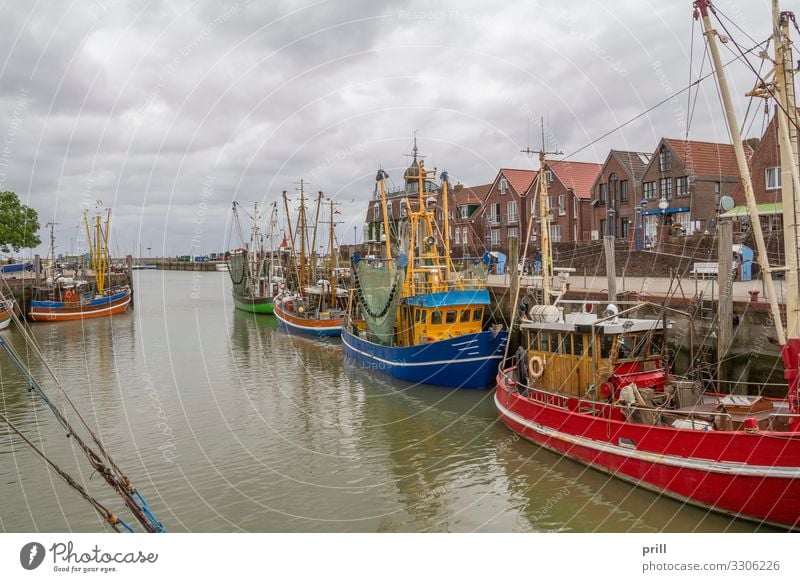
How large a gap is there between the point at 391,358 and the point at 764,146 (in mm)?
25248

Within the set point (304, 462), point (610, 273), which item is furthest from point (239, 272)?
point (304, 462)

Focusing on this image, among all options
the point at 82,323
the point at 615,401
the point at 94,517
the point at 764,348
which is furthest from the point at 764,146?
the point at 82,323

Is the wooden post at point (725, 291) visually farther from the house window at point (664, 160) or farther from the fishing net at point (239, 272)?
the fishing net at point (239, 272)

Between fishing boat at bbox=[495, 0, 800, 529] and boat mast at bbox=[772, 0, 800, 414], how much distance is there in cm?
2

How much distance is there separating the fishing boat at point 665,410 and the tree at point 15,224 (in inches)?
2025

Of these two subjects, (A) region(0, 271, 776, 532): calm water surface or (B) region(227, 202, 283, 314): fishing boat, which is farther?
(B) region(227, 202, 283, 314): fishing boat

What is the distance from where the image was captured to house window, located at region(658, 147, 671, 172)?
4062 cm

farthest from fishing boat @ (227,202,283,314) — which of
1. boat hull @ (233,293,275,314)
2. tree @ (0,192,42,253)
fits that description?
tree @ (0,192,42,253)

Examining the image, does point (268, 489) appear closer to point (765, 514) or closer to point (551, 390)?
point (551, 390)

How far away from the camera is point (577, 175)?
52.4 m

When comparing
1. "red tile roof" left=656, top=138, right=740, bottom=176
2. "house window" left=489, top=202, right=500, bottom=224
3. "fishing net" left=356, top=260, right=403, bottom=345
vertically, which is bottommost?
"fishing net" left=356, top=260, right=403, bottom=345

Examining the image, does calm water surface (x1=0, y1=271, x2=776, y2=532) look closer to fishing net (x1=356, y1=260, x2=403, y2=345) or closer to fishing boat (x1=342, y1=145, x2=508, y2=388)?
fishing boat (x1=342, y1=145, x2=508, y2=388)

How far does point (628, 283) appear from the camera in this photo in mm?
27594

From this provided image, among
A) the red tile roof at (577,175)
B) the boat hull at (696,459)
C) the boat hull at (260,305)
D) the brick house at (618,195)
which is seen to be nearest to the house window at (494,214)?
the red tile roof at (577,175)
